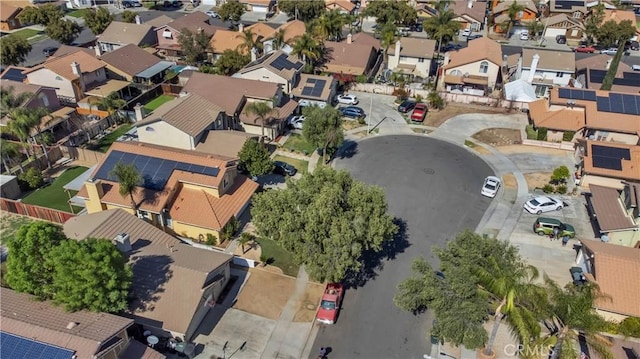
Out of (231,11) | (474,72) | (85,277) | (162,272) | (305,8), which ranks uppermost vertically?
(305,8)

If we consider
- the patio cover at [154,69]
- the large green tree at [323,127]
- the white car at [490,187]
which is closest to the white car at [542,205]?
the white car at [490,187]

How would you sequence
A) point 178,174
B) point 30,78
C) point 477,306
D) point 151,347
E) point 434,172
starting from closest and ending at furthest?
1. point 477,306
2. point 151,347
3. point 178,174
4. point 434,172
5. point 30,78

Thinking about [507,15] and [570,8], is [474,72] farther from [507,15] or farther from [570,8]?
[570,8]

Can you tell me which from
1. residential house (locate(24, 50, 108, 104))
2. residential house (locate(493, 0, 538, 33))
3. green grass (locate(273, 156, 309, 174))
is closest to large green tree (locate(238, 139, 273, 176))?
green grass (locate(273, 156, 309, 174))

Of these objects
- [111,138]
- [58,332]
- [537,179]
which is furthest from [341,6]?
[58,332]

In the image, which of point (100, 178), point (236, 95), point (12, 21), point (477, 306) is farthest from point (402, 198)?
point (12, 21)

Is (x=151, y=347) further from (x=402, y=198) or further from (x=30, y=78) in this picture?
(x=30, y=78)

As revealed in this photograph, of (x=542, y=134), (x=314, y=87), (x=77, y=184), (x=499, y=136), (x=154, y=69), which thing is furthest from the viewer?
(x=154, y=69)
